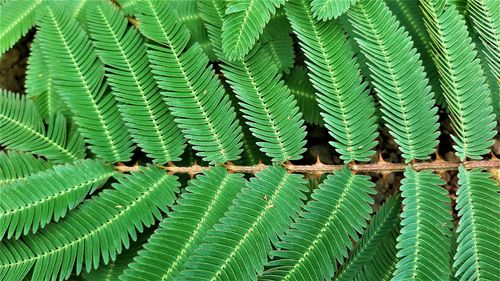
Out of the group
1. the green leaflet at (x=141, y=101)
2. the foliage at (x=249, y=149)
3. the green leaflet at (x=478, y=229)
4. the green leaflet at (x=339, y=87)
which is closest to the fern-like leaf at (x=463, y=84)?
the foliage at (x=249, y=149)

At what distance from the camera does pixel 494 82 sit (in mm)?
2432

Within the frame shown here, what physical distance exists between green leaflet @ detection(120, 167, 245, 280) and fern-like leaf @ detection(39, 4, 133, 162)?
1.43 feet

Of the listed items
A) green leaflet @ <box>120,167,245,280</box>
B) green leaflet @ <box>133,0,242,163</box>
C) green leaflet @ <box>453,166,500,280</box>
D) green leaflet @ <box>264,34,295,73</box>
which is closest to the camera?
green leaflet @ <box>453,166,500,280</box>

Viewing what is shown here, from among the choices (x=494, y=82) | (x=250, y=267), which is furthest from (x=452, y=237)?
(x=250, y=267)

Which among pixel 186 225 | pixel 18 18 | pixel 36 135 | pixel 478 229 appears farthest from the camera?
pixel 18 18

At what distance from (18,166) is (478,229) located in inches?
82.0

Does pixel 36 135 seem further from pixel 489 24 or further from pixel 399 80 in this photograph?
pixel 489 24

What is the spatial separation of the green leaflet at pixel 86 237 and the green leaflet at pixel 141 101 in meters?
0.22

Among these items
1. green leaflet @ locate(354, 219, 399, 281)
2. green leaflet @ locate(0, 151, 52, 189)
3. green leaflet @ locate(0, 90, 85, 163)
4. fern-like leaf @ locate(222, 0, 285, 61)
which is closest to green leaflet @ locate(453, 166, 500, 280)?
green leaflet @ locate(354, 219, 399, 281)

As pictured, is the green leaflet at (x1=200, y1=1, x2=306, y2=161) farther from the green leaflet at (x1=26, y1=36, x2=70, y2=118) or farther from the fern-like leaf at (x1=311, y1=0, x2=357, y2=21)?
the green leaflet at (x1=26, y1=36, x2=70, y2=118)

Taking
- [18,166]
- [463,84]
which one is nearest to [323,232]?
[463,84]

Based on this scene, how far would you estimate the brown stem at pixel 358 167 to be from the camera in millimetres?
2264

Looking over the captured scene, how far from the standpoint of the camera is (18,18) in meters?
2.83

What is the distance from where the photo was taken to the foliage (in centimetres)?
211
